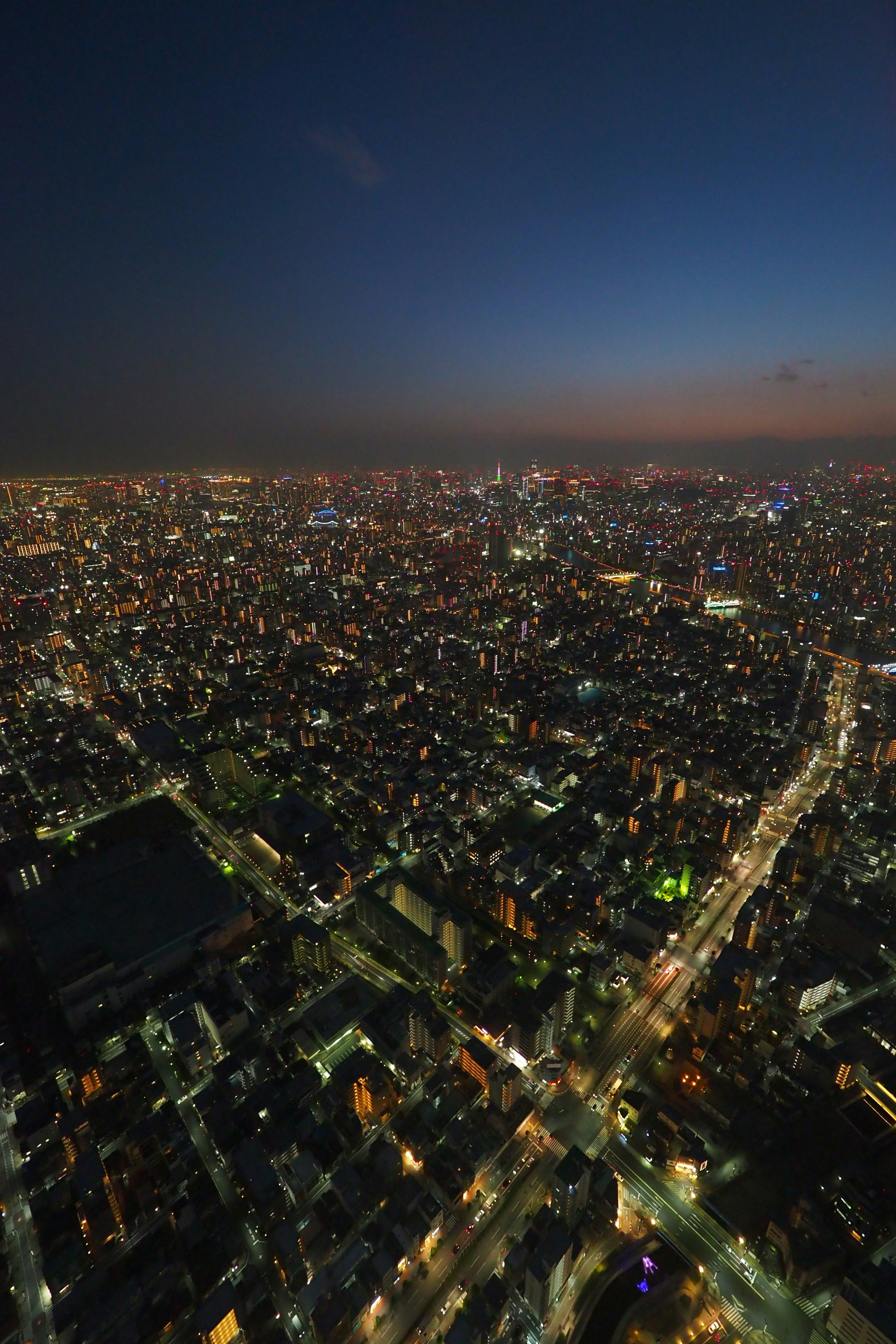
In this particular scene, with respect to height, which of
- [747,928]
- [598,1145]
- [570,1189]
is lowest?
[598,1145]

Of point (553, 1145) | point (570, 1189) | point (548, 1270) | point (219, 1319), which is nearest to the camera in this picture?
point (219, 1319)

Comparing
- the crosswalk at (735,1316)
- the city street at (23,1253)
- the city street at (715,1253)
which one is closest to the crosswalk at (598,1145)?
the city street at (715,1253)

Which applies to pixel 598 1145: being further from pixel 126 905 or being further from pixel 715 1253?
pixel 126 905

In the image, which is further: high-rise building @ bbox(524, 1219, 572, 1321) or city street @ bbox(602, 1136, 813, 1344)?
city street @ bbox(602, 1136, 813, 1344)

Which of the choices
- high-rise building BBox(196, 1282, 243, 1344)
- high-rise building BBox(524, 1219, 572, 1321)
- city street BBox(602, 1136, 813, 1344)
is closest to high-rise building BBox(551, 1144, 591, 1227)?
high-rise building BBox(524, 1219, 572, 1321)

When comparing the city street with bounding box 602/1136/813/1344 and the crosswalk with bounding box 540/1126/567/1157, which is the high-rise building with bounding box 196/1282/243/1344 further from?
the city street with bounding box 602/1136/813/1344

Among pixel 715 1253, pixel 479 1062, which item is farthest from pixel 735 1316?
pixel 479 1062

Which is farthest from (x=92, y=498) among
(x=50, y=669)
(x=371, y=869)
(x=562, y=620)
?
(x=371, y=869)

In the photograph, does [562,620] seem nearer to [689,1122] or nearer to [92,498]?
[689,1122]
